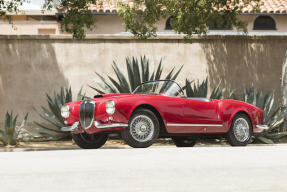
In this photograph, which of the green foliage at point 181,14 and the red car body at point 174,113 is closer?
the red car body at point 174,113

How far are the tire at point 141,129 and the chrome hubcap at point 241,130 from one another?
2098 millimetres

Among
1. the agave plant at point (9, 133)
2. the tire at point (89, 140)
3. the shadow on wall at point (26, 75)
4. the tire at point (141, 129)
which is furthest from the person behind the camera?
the shadow on wall at point (26, 75)

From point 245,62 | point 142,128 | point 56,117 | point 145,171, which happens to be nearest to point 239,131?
point 142,128

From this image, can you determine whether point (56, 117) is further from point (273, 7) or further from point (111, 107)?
point (273, 7)

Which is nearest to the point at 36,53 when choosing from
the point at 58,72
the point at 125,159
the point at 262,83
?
the point at 58,72

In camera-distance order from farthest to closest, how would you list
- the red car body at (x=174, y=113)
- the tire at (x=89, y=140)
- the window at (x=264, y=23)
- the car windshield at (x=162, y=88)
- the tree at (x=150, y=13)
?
the window at (x=264, y=23)
the tree at (x=150, y=13)
the tire at (x=89, y=140)
the car windshield at (x=162, y=88)
the red car body at (x=174, y=113)

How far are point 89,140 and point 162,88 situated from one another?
1818 mm

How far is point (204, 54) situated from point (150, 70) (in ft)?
8.79

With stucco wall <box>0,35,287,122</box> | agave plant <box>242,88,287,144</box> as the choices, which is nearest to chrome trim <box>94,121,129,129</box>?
agave plant <box>242,88,287,144</box>

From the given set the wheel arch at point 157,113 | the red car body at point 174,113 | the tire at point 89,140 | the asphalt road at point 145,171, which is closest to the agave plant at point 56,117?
the tire at point 89,140

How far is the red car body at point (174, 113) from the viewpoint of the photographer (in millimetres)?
10367

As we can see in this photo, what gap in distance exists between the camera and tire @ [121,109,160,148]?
412 inches

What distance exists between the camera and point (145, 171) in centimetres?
749

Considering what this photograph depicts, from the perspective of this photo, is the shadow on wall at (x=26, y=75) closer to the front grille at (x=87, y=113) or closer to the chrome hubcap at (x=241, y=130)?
the front grille at (x=87, y=113)
